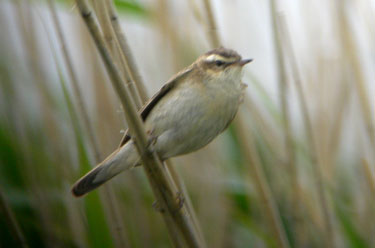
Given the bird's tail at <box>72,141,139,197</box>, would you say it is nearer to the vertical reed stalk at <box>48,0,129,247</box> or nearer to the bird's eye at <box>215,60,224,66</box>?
the vertical reed stalk at <box>48,0,129,247</box>

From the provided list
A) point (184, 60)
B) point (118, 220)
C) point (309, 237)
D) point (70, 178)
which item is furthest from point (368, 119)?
point (70, 178)

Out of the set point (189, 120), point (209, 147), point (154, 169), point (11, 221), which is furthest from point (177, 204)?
point (209, 147)

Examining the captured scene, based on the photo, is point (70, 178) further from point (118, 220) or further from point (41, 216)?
point (118, 220)

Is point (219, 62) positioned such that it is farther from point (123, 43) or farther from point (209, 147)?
point (209, 147)

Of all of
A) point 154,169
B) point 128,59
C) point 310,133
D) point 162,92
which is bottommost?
point 310,133

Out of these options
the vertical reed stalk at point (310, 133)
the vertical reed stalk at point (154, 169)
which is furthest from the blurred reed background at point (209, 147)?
the vertical reed stalk at point (154, 169)

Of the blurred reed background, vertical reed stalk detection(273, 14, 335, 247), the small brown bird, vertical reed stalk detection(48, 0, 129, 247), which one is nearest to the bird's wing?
the small brown bird
